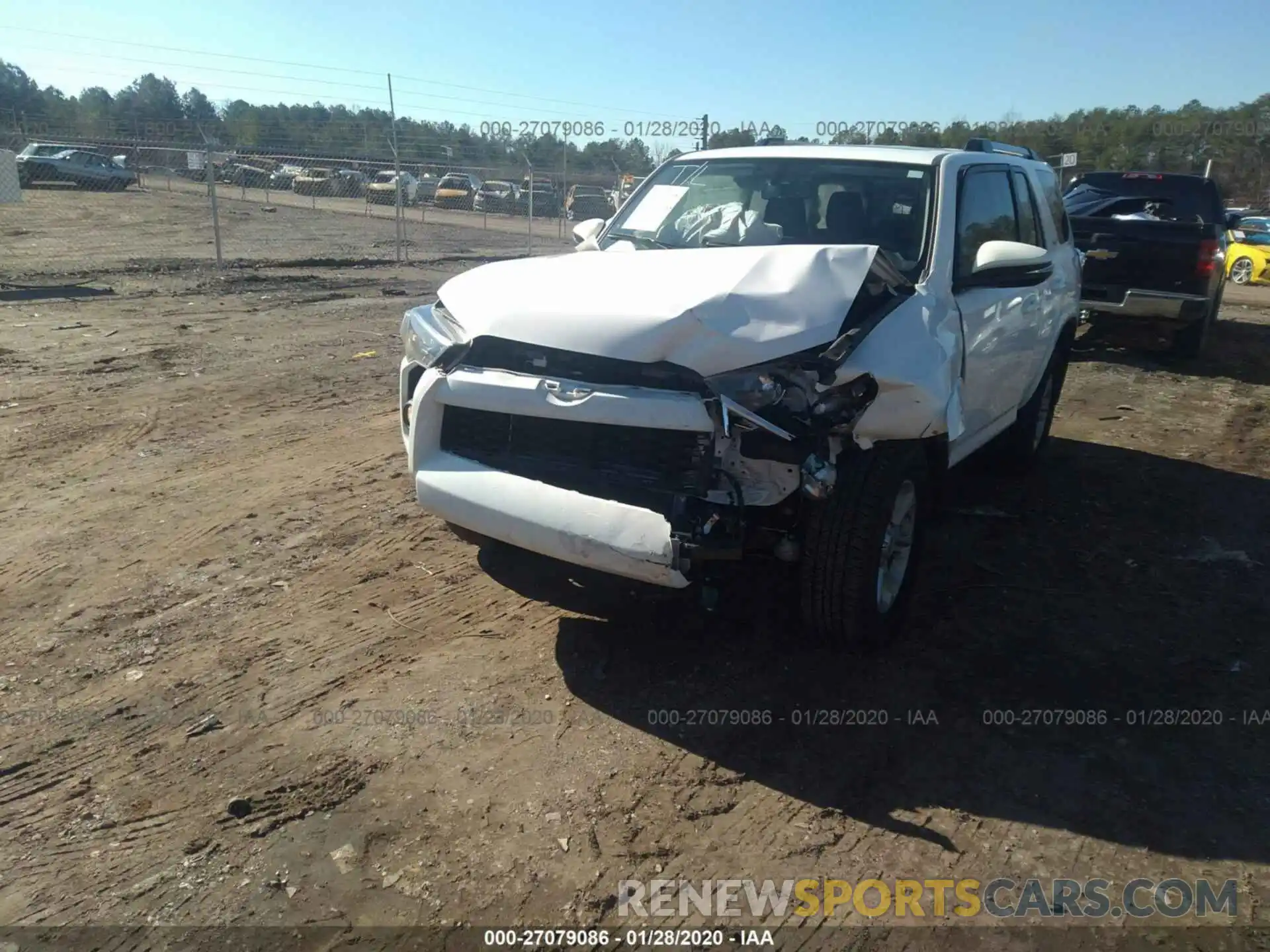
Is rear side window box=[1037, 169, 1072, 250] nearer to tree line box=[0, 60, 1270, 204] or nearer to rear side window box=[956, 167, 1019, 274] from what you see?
rear side window box=[956, 167, 1019, 274]

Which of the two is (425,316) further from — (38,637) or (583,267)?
(38,637)

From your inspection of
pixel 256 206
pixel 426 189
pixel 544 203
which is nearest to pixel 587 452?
pixel 256 206

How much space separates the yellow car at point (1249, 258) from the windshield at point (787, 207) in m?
18.6

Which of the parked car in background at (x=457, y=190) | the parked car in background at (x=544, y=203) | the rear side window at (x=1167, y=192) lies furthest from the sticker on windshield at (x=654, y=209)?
the parked car in background at (x=457, y=190)

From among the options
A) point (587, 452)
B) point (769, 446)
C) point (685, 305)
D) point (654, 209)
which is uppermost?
point (654, 209)

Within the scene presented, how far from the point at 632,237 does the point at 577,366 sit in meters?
1.97

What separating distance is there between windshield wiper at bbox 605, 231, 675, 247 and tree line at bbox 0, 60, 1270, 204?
19.9 m

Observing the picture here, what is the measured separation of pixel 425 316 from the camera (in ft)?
13.2

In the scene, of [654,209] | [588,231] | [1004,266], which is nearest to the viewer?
[1004,266]

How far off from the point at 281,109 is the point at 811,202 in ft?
147

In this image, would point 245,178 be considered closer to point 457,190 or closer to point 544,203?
point 457,190

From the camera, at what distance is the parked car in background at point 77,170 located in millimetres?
30703

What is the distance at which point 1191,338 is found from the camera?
34.4ft

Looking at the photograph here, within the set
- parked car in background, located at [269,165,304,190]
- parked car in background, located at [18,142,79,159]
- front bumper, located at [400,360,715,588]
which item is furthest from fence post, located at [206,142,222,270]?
parked car in background, located at [18,142,79,159]
